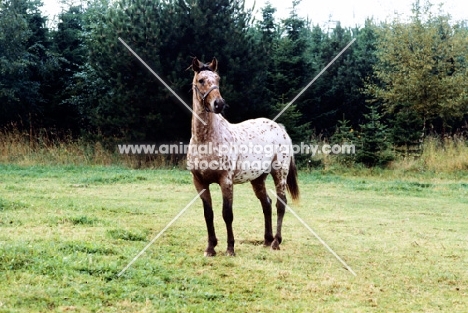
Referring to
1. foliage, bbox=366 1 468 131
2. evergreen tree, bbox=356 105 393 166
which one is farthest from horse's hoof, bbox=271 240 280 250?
foliage, bbox=366 1 468 131

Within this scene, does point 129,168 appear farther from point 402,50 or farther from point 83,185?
point 402,50

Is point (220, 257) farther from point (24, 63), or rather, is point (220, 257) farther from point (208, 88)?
point (24, 63)

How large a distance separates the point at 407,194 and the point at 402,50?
9.83m

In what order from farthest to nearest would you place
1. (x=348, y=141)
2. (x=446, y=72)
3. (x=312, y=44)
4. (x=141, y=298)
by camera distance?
(x=312, y=44)
(x=446, y=72)
(x=348, y=141)
(x=141, y=298)

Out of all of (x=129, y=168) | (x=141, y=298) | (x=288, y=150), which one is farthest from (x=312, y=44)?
(x=141, y=298)

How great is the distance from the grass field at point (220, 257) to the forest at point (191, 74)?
6156mm

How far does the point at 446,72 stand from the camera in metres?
21.7

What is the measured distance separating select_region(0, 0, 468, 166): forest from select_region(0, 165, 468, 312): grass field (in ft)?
20.2

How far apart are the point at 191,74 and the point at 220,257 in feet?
40.2

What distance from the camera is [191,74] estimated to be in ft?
59.5

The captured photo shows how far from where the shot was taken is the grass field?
4.86 m

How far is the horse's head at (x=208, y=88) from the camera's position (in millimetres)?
6242

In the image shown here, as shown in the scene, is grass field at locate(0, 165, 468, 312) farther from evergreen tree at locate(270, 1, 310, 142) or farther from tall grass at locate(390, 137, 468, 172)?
evergreen tree at locate(270, 1, 310, 142)

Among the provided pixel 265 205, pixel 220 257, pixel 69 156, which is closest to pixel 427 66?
pixel 69 156
